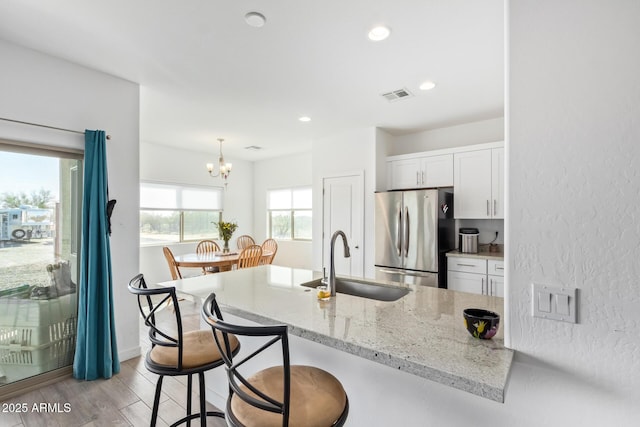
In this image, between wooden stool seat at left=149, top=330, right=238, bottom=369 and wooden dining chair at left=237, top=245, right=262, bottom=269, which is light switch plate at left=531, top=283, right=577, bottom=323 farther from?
wooden dining chair at left=237, top=245, right=262, bottom=269

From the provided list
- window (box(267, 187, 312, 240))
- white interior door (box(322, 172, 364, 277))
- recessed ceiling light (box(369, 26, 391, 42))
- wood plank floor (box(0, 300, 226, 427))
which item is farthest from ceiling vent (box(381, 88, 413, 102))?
wood plank floor (box(0, 300, 226, 427))

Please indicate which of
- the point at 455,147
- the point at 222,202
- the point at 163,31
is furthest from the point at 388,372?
the point at 222,202

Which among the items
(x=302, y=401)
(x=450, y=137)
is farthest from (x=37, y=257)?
(x=450, y=137)

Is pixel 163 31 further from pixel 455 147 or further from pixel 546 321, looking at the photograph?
pixel 455 147

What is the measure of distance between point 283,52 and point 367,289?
1.91 metres

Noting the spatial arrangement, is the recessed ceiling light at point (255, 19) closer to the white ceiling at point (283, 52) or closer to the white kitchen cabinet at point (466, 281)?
the white ceiling at point (283, 52)

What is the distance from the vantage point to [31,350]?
2410mm

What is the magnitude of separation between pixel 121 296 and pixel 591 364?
129 inches

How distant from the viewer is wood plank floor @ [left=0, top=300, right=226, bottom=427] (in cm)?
202

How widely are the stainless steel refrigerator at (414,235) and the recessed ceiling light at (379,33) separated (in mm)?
1995

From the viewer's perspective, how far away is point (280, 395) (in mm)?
1135

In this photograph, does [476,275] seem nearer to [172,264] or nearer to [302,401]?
[302,401]

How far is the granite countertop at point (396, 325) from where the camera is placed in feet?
3.02

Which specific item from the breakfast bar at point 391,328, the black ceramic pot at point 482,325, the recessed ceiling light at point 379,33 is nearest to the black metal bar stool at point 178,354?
the breakfast bar at point 391,328
